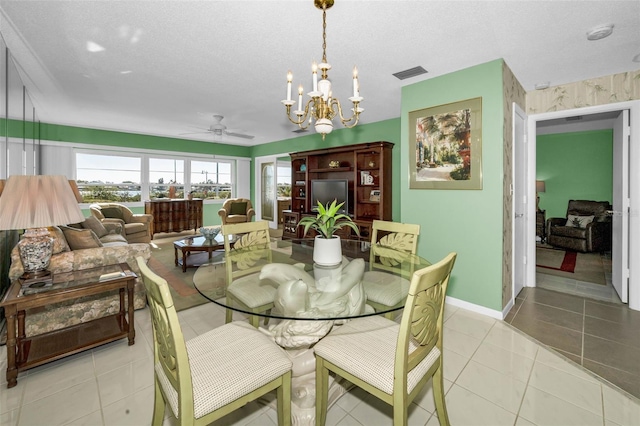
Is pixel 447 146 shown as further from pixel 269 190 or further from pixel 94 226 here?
pixel 269 190

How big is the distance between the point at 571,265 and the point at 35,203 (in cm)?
648

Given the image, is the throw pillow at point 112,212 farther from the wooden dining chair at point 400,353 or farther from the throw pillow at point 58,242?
the wooden dining chair at point 400,353

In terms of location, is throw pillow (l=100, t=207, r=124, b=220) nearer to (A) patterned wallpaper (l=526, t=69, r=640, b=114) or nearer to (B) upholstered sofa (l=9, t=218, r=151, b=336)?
(B) upholstered sofa (l=9, t=218, r=151, b=336)

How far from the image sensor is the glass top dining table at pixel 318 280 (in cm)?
151

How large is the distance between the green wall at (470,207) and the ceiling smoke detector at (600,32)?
0.62 meters

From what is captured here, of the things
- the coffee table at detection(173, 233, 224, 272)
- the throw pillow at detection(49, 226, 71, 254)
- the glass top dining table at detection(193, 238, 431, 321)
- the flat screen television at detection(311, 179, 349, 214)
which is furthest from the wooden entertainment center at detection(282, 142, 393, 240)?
the throw pillow at detection(49, 226, 71, 254)

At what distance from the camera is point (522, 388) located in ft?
6.04

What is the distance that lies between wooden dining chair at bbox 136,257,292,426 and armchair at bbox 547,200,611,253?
632 centimetres

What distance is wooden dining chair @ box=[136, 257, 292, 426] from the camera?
3.48ft

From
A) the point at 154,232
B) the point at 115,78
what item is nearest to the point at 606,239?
the point at 115,78

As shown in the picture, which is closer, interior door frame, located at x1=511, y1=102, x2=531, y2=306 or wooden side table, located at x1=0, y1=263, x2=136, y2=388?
wooden side table, located at x1=0, y1=263, x2=136, y2=388

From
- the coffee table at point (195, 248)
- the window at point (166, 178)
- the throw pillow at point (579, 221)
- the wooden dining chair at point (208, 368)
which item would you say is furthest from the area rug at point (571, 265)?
the window at point (166, 178)

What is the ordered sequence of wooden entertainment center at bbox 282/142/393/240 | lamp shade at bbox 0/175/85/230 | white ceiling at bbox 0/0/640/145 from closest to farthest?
1. lamp shade at bbox 0/175/85/230
2. white ceiling at bbox 0/0/640/145
3. wooden entertainment center at bbox 282/142/393/240

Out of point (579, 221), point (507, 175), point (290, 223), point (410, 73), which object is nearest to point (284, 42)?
point (410, 73)
